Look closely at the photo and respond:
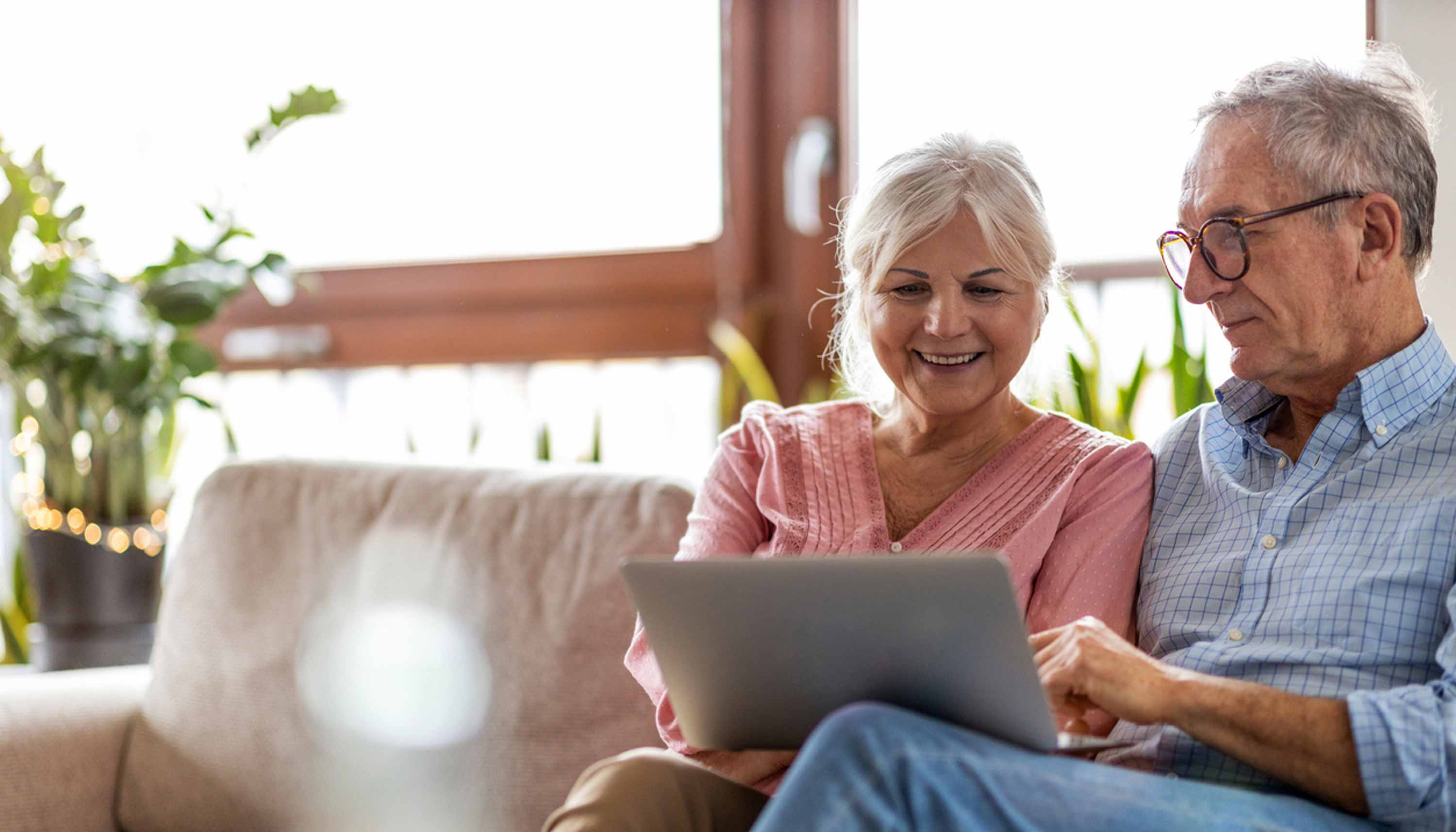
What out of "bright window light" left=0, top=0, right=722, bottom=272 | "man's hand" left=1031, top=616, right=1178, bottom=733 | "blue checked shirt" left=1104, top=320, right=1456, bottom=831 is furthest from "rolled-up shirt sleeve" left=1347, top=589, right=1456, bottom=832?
"bright window light" left=0, top=0, right=722, bottom=272

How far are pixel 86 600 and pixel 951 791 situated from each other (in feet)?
6.09

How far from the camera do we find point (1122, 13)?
257 cm

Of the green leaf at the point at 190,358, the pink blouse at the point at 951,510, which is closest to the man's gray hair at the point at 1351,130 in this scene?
the pink blouse at the point at 951,510

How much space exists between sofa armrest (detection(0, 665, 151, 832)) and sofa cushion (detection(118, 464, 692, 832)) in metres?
0.04

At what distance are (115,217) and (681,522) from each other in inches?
93.3

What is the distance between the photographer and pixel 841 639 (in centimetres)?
113

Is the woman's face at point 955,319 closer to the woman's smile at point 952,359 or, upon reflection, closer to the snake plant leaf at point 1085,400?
the woman's smile at point 952,359

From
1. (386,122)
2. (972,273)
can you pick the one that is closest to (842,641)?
(972,273)

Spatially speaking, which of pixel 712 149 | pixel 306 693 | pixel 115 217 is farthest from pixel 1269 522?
pixel 115 217

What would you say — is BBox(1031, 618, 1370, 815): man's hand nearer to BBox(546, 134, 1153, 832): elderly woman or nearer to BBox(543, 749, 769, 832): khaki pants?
BBox(546, 134, 1153, 832): elderly woman

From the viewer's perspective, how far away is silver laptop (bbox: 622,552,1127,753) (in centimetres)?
106

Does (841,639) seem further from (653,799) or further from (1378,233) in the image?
(1378,233)

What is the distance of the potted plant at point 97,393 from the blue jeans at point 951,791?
1729 mm

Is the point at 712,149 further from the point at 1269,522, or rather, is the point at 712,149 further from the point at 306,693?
the point at 1269,522
